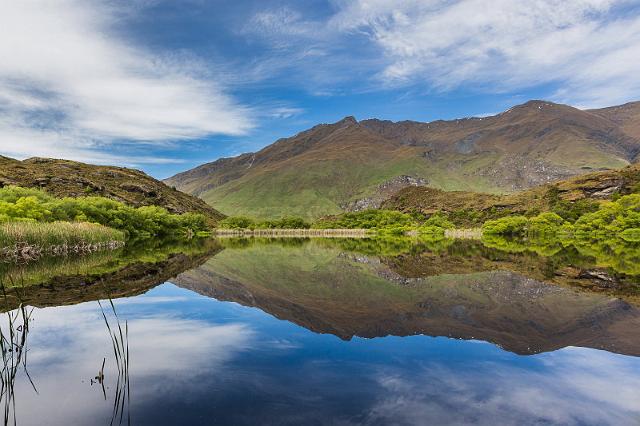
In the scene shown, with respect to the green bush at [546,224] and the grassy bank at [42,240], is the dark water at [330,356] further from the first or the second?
the green bush at [546,224]

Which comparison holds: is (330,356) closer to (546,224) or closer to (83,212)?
(83,212)

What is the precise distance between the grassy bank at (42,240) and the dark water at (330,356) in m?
17.5

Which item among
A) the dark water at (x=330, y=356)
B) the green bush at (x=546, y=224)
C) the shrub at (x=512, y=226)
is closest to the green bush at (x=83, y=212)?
the dark water at (x=330, y=356)

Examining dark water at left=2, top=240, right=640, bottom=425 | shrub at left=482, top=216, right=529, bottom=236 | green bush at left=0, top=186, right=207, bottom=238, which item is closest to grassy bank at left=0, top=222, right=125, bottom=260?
green bush at left=0, top=186, right=207, bottom=238

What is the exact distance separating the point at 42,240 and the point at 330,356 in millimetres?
41755

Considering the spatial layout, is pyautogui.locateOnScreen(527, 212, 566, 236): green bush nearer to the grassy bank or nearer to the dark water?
the dark water

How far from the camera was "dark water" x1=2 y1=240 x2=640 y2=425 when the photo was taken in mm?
8836

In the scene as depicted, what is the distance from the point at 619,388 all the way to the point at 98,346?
14672 millimetres

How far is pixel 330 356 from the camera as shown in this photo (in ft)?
41.7

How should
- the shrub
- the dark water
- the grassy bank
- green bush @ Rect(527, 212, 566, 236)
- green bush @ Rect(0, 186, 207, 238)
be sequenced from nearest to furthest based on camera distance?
the dark water → the grassy bank → green bush @ Rect(0, 186, 207, 238) → green bush @ Rect(527, 212, 566, 236) → the shrub

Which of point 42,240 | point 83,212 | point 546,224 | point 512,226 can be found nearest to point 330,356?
point 42,240

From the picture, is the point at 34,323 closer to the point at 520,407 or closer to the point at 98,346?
the point at 98,346

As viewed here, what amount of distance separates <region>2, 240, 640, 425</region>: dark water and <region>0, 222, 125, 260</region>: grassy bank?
57.4 feet

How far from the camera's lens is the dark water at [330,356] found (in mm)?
8836
